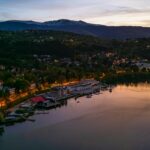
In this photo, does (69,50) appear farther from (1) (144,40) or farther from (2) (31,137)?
(2) (31,137)

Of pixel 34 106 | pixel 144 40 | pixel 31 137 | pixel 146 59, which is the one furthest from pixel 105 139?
pixel 144 40

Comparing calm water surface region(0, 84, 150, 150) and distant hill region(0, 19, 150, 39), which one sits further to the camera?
distant hill region(0, 19, 150, 39)

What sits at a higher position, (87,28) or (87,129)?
(87,28)

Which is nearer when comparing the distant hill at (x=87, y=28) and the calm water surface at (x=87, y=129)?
the calm water surface at (x=87, y=129)

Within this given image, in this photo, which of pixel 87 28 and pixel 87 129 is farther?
pixel 87 28
